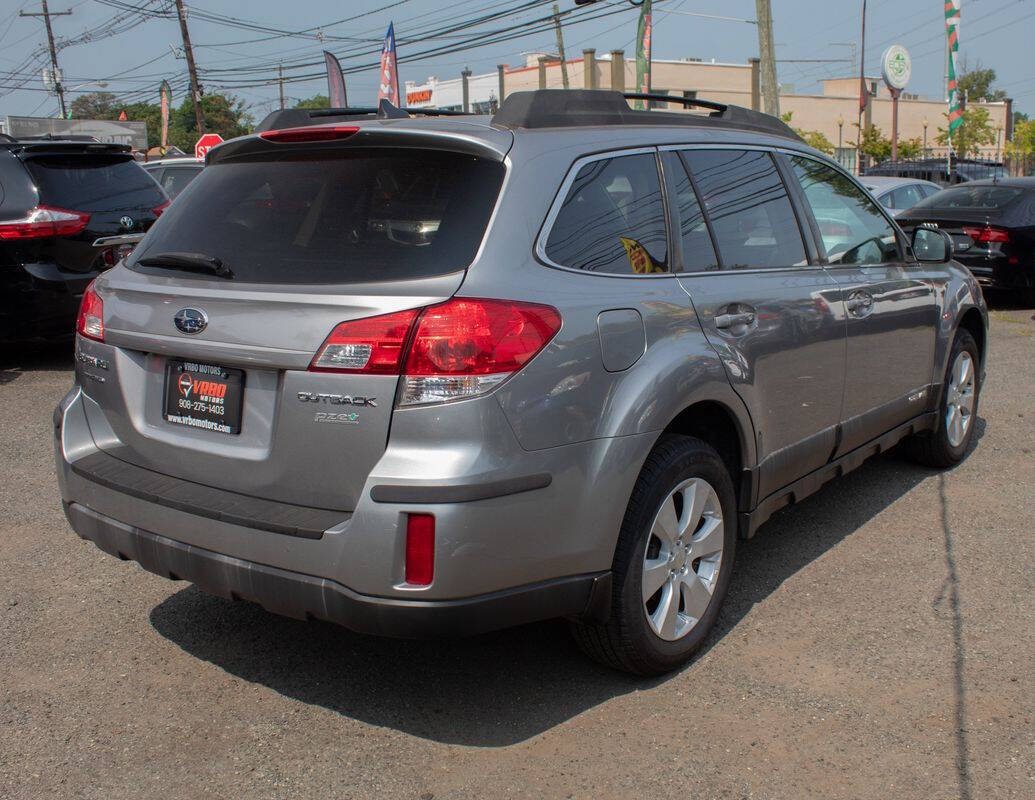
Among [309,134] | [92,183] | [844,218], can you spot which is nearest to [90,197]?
[92,183]

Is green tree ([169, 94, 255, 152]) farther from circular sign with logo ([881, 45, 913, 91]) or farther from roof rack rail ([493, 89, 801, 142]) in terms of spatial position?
roof rack rail ([493, 89, 801, 142])

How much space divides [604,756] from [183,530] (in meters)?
1.39

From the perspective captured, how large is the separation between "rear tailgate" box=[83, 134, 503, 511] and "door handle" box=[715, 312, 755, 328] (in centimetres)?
101

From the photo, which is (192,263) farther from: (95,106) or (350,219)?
(95,106)

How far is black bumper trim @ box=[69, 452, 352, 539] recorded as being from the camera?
297 centimetres

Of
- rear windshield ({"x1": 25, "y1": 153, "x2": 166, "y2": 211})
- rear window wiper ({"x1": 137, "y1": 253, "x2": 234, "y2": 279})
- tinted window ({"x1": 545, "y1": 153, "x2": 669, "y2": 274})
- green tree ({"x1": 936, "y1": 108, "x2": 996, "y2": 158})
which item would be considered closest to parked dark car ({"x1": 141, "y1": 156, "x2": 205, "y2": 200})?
rear windshield ({"x1": 25, "y1": 153, "x2": 166, "y2": 211})

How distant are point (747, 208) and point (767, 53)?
15.3m

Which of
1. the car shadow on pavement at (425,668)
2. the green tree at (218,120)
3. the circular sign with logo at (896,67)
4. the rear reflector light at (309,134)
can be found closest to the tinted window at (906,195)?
the car shadow on pavement at (425,668)

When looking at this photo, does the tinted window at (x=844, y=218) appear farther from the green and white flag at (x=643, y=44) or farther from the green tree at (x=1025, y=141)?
the green tree at (x=1025, y=141)

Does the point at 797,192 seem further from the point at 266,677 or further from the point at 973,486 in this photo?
the point at 266,677

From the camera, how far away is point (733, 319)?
12.5 feet

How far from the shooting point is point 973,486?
5844 millimetres

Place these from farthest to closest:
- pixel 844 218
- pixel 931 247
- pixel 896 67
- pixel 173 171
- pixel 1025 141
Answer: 1. pixel 1025 141
2. pixel 896 67
3. pixel 173 171
4. pixel 931 247
5. pixel 844 218

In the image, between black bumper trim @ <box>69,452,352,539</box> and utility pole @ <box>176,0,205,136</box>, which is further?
utility pole @ <box>176,0,205,136</box>
